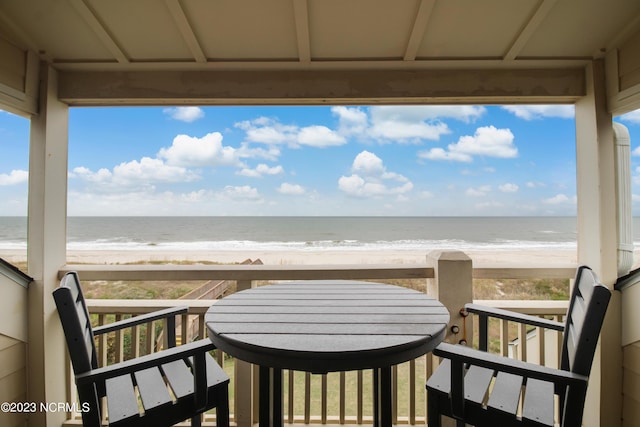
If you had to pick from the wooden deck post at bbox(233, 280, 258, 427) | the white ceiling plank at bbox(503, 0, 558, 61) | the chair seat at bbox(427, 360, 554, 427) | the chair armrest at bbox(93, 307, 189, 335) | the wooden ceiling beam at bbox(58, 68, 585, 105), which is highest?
the white ceiling plank at bbox(503, 0, 558, 61)

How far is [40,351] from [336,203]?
2313 centimetres

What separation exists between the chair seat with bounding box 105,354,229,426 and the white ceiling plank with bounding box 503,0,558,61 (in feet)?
7.86

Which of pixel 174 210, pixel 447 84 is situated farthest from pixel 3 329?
pixel 174 210

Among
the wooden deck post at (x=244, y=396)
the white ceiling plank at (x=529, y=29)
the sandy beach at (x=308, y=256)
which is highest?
the white ceiling plank at (x=529, y=29)

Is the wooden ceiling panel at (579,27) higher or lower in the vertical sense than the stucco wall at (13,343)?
higher

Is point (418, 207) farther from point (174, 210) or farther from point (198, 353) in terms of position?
point (198, 353)

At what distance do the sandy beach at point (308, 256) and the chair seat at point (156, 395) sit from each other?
1158cm

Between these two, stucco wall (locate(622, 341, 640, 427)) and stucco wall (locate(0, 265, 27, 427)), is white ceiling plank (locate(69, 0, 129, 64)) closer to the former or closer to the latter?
stucco wall (locate(0, 265, 27, 427))

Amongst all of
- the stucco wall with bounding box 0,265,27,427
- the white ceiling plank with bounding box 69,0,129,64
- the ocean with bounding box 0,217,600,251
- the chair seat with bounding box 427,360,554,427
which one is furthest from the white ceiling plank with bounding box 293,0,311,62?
the ocean with bounding box 0,217,600,251

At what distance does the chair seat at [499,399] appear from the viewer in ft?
A: 3.77

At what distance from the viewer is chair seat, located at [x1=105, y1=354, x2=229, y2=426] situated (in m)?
1.17

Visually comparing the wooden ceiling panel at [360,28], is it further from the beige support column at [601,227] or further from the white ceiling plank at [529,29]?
the beige support column at [601,227]

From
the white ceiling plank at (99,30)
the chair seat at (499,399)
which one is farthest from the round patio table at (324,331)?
the white ceiling plank at (99,30)

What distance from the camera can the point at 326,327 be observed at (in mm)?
1103
